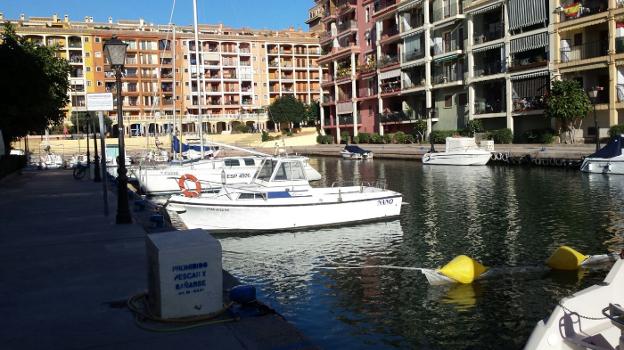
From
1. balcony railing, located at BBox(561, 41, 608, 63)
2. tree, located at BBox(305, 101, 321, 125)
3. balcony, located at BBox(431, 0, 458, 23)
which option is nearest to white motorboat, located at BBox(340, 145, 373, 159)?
balcony, located at BBox(431, 0, 458, 23)

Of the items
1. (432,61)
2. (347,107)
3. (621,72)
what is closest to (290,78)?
(347,107)

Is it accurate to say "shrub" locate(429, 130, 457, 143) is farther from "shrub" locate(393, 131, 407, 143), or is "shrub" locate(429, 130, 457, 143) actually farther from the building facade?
"shrub" locate(393, 131, 407, 143)

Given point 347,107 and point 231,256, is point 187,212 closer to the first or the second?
point 231,256

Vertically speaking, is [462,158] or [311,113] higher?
[311,113]

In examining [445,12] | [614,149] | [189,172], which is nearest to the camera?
[189,172]

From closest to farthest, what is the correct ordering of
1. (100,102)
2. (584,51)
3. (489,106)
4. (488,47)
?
1. (100,102)
2. (584,51)
3. (488,47)
4. (489,106)

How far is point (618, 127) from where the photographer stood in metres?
43.9

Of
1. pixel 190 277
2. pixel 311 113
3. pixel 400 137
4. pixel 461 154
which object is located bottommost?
pixel 190 277

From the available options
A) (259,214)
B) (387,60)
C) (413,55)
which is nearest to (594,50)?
(413,55)

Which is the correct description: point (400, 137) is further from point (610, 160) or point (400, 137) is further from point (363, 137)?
point (610, 160)

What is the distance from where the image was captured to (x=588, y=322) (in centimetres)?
723

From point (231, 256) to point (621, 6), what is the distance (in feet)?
129

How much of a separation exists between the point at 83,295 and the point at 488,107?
5418 cm

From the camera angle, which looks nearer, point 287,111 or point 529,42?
point 529,42
